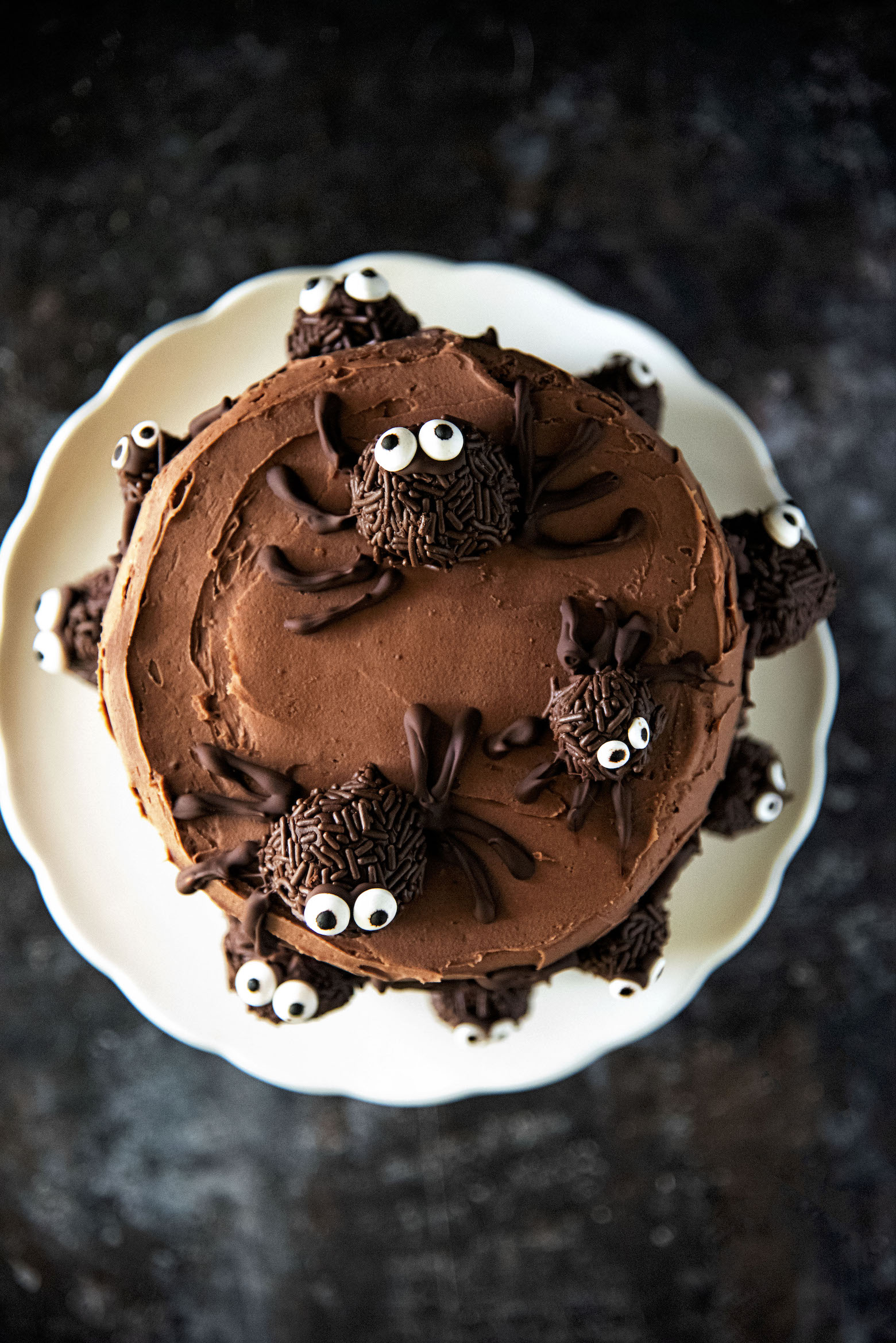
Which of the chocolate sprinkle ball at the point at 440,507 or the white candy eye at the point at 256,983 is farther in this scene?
the white candy eye at the point at 256,983

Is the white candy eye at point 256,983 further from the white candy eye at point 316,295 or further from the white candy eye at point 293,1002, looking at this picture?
the white candy eye at point 316,295

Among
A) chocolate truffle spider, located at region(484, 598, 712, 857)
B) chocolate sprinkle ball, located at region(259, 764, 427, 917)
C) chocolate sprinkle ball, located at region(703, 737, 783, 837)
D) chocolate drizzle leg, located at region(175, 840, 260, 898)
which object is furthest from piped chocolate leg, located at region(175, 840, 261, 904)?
chocolate sprinkle ball, located at region(703, 737, 783, 837)

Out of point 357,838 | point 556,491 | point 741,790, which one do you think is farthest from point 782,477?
point 357,838

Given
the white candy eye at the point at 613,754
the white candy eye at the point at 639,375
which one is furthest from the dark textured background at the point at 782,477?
the white candy eye at the point at 613,754

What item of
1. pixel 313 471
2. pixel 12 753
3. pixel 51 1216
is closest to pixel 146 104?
pixel 313 471

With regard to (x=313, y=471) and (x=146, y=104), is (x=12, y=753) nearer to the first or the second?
(x=313, y=471)

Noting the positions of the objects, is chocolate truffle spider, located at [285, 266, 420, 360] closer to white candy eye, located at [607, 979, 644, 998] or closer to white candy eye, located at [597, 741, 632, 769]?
white candy eye, located at [597, 741, 632, 769]
